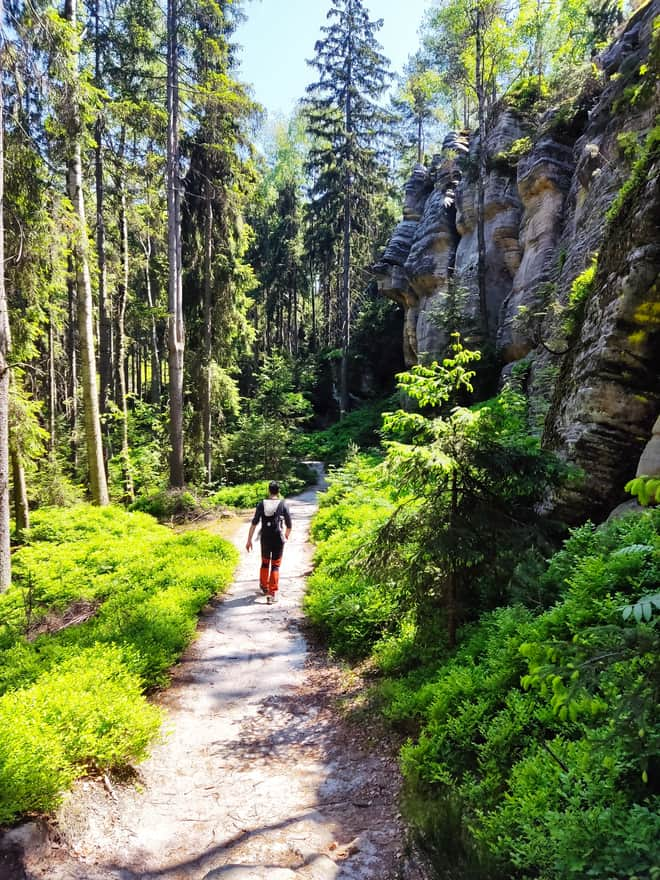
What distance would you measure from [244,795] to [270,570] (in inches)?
156

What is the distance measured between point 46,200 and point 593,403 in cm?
1031

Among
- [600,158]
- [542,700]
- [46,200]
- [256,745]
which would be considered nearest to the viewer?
[542,700]

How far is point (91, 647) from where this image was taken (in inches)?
199

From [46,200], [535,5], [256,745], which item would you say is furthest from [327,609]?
[535,5]

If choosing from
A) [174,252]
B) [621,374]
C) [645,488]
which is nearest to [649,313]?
[621,374]

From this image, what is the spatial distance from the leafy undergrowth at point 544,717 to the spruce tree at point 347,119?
22.5 metres

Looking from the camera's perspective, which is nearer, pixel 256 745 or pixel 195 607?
pixel 256 745

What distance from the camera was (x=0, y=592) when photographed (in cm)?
747

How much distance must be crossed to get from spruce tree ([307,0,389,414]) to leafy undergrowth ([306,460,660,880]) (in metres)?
22.5

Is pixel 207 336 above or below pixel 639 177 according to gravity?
above

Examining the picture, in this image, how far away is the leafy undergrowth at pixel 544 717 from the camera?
176cm

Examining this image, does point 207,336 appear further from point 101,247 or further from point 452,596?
point 452,596

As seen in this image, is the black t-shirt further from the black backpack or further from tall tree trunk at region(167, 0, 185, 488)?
tall tree trunk at region(167, 0, 185, 488)

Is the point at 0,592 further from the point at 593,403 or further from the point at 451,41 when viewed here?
the point at 451,41
